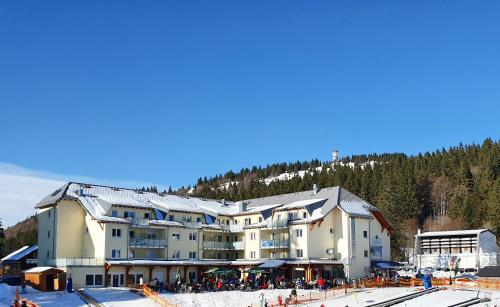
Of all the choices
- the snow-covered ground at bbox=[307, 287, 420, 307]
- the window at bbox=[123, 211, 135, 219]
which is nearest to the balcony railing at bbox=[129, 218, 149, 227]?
the window at bbox=[123, 211, 135, 219]

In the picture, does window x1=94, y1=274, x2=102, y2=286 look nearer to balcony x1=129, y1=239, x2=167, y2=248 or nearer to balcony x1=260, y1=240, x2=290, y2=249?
balcony x1=129, y1=239, x2=167, y2=248

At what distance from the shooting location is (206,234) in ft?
234

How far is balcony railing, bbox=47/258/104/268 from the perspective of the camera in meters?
55.4

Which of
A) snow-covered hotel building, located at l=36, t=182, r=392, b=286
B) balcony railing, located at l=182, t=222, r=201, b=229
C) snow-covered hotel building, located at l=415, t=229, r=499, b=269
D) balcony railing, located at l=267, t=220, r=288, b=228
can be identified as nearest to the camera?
snow-covered hotel building, located at l=36, t=182, r=392, b=286

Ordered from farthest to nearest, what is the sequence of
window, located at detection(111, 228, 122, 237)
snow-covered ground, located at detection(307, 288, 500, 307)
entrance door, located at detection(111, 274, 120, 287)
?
window, located at detection(111, 228, 122, 237), entrance door, located at detection(111, 274, 120, 287), snow-covered ground, located at detection(307, 288, 500, 307)

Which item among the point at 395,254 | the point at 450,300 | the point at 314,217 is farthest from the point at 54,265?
the point at 395,254

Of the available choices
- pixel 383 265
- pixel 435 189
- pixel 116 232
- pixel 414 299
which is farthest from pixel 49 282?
pixel 435 189

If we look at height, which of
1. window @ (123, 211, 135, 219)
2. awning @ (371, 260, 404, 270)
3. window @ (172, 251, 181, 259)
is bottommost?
awning @ (371, 260, 404, 270)

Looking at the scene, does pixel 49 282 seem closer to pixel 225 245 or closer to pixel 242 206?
pixel 225 245

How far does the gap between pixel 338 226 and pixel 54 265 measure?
1163 inches

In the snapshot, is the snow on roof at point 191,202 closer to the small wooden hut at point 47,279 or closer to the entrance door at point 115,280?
the entrance door at point 115,280

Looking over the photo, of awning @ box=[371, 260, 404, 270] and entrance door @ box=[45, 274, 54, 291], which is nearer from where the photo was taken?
entrance door @ box=[45, 274, 54, 291]

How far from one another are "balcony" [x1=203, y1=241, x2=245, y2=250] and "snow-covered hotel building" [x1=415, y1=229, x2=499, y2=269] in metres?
25.9

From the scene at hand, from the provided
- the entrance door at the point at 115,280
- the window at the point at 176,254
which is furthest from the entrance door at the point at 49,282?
the window at the point at 176,254
